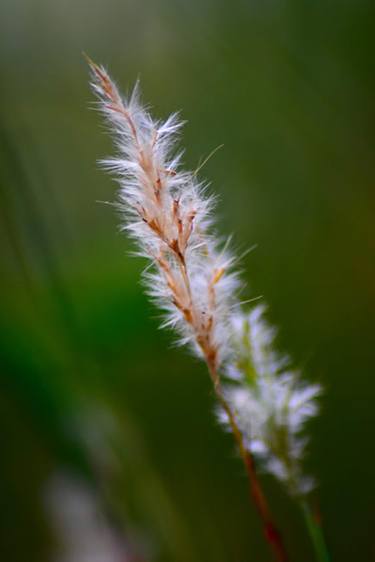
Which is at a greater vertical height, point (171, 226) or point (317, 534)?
point (171, 226)

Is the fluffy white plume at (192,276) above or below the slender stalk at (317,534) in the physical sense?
above

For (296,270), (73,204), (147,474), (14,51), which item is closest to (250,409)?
(147,474)

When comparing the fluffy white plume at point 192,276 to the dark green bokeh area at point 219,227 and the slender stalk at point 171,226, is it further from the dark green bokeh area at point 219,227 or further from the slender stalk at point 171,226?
the dark green bokeh area at point 219,227

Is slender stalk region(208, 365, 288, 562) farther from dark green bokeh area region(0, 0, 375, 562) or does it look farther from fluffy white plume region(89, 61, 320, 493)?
dark green bokeh area region(0, 0, 375, 562)

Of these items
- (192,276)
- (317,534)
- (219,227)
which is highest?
(219,227)

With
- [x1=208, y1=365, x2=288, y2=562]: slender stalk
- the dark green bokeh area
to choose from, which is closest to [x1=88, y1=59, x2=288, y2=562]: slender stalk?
[x1=208, y1=365, x2=288, y2=562]: slender stalk

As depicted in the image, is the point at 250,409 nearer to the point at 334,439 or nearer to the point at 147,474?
the point at 147,474

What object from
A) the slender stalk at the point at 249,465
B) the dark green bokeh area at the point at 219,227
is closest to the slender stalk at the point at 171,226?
the slender stalk at the point at 249,465

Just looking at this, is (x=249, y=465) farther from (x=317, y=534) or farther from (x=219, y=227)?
(x=219, y=227)

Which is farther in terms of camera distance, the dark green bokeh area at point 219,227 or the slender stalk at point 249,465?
the dark green bokeh area at point 219,227

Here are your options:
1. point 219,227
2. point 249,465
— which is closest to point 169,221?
point 249,465
